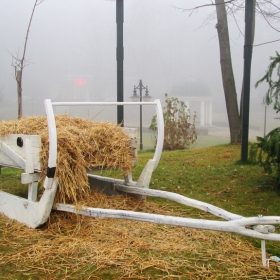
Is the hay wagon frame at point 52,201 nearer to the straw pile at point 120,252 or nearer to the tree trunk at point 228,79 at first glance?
the straw pile at point 120,252

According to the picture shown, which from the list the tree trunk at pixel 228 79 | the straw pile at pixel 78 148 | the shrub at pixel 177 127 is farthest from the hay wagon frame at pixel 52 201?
the shrub at pixel 177 127

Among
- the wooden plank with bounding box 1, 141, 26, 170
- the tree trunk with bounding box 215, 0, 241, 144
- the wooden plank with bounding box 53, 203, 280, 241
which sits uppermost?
the tree trunk with bounding box 215, 0, 241, 144

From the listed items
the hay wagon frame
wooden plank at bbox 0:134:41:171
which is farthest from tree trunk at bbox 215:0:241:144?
wooden plank at bbox 0:134:41:171

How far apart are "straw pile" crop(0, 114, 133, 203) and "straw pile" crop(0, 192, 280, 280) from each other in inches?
14.4

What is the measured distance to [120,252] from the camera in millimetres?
2809

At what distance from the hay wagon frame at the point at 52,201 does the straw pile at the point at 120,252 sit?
169mm

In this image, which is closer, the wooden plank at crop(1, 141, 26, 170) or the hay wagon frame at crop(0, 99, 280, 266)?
the hay wagon frame at crop(0, 99, 280, 266)

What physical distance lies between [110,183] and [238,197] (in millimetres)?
1724

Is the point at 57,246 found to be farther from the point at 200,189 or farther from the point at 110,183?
the point at 200,189

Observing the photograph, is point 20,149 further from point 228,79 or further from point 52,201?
point 228,79

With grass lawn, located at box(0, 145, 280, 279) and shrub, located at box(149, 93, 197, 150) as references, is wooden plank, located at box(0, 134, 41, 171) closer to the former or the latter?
grass lawn, located at box(0, 145, 280, 279)

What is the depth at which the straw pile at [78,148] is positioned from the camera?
328 cm

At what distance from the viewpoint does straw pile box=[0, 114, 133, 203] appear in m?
3.28

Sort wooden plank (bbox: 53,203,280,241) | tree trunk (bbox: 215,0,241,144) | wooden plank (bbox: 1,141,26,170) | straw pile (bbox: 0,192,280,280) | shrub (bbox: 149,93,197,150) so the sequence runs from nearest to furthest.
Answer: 1. wooden plank (bbox: 53,203,280,241)
2. straw pile (bbox: 0,192,280,280)
3. wooden plank (bbox: 1,141,26,170)
4. tree trunk (bbox: 215,0,241,144)
5. shrub (bbox: 149,93,197,150)
